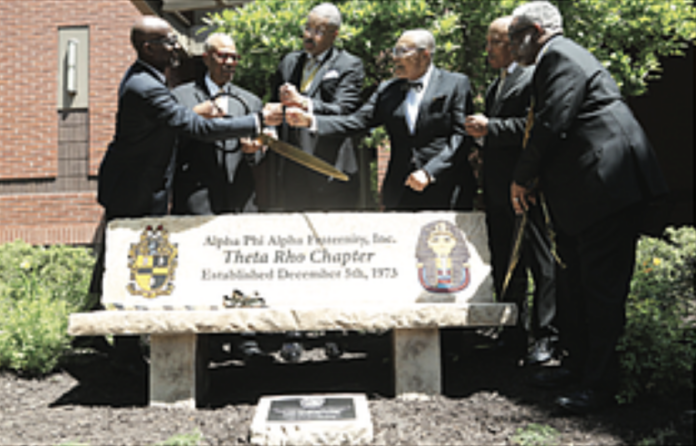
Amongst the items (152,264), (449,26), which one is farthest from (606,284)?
(449,26)

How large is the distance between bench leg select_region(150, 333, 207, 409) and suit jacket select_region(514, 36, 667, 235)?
7.00 ft

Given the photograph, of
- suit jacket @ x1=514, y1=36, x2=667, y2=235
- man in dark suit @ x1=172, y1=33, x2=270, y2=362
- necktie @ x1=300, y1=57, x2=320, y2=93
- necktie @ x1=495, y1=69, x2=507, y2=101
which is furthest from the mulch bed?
necktie @ x1=300, y1=57, x2=320, y2=93

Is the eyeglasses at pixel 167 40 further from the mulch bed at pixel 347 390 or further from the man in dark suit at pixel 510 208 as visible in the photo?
the mulch bed at pixel 347 390

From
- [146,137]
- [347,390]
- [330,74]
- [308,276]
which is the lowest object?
[347,390]

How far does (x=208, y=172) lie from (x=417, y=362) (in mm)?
1879

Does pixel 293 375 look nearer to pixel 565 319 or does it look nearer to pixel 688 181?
pixel 565 319

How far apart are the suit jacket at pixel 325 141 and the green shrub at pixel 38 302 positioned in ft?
5.36

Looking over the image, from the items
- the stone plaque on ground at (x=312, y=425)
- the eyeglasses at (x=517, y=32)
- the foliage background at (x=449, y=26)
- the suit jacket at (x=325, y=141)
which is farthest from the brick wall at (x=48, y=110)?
the eyeglasses at (x=517, y=32)

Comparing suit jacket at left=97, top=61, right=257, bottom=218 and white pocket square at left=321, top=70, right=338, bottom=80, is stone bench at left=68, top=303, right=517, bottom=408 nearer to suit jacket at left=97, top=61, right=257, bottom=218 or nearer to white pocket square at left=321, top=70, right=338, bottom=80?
suit jacket at left=97, top=61, right=257, bottom=218

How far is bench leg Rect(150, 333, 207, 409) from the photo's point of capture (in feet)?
10.7

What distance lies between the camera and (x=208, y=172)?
13.2 feet

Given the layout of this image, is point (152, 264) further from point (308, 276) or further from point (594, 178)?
point (594, 178)

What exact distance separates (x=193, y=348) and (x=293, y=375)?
931 millimetres

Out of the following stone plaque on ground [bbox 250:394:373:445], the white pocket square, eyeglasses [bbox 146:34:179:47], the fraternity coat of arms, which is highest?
eyeglasses [bbox 146:34:179:47]
